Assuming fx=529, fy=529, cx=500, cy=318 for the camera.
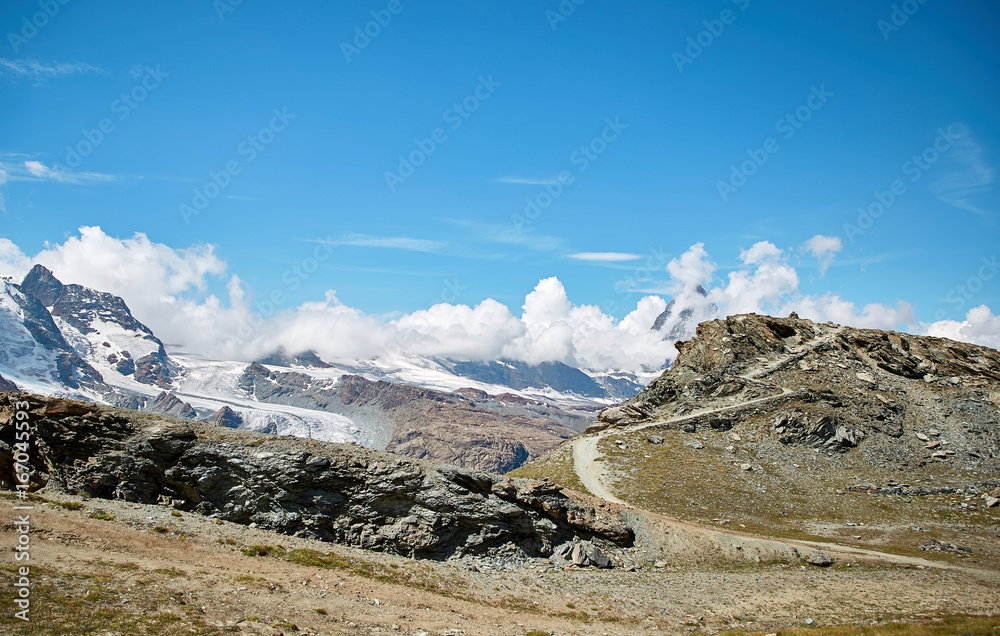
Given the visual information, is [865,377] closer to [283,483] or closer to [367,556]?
[367,556]

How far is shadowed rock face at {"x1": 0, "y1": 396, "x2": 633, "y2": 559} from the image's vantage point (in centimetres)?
3488

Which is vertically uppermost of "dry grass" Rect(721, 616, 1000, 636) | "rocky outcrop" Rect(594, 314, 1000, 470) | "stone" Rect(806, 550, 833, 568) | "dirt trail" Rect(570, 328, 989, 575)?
"rocky outcrop" Rect(594, 314, 1000, 470)

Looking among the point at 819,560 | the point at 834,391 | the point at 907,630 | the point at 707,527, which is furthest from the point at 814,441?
the point at 907,630

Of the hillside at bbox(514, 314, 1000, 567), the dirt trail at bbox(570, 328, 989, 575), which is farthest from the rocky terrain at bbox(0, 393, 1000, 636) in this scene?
the hillside at bbox(514, 314, 1000, 567)

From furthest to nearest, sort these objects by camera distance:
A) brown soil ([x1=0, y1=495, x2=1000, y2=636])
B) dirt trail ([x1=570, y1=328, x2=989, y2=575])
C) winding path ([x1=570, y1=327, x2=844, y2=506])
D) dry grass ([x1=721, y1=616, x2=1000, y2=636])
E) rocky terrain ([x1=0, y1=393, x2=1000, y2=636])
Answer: winding path ([x1=570, y1=327, x2=844, y2=506]) < dirt trail ([x1=570, y1=328, x2=989, y2=575]) < dry grass ([x1=721, y1=616, x2=1000, y2=636]) < rocky terrain ([x1=0, y1=393, x2=1000, y2=636]) < brown soil ([x1=0, y1=495, x2=1000, y2=636])

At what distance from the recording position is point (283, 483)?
1473 inches

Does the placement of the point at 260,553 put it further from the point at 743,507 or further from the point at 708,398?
the point at 708,398

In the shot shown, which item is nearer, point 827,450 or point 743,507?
point 743,507

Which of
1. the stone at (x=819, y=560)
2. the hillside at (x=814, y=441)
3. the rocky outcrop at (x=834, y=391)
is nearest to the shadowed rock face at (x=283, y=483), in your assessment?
the stone at (x=819, y=560)

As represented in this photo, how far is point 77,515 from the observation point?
2920cm

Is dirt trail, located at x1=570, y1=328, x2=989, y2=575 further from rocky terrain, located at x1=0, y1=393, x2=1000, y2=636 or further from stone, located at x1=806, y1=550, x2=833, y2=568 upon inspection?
stone, located at x1=806, y1=550, x2=833, y2=568

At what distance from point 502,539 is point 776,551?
24904 mm

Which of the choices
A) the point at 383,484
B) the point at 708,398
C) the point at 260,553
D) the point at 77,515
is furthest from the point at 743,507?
the point at 77,515

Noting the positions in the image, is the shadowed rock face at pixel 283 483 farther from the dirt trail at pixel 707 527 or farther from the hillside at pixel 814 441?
the hillside at pixel 814 441
